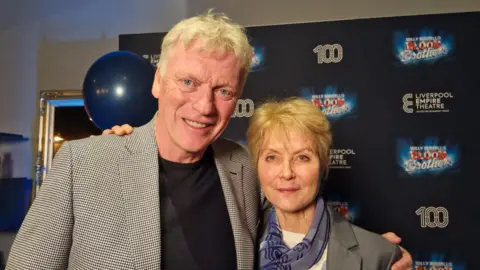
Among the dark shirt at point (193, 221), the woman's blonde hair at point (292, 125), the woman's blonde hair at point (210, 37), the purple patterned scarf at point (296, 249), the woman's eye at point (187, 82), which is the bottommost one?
the purple patterned scarf at point (296, 249)

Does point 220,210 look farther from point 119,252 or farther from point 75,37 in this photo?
point 75,37

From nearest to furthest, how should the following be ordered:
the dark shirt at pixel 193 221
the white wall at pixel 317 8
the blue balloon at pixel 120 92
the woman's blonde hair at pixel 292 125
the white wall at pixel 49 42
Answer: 1. the dark shirt at pixel 193 221
2. the woman's blonde hair at pixel 292 125
3. the blue balloon at pixel 120 92
4. the white wall at pixel 317 8
5. the white wall at pixel 49 42

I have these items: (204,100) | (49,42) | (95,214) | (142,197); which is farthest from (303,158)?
(49,42)

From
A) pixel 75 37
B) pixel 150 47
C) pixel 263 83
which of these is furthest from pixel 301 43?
pixel 75 37

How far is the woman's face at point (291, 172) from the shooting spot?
1.48m

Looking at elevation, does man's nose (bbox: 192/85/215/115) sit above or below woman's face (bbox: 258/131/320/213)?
above

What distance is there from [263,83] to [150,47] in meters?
1.01

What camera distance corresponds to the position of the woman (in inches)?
56.4

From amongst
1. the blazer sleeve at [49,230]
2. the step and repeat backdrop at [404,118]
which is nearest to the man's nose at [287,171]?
the blazer sleeve at [49,230]

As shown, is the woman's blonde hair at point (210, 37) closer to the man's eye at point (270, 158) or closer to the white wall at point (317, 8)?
the man's eye at point (270, 158)

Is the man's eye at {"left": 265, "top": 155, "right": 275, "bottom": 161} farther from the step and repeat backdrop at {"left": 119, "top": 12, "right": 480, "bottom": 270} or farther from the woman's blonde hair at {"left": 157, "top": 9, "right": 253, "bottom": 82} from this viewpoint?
the step and repeat backdrop at {"left": 119, "top": 12, "right": 480, "bottom": 270}

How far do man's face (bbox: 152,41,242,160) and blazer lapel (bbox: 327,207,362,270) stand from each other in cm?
58

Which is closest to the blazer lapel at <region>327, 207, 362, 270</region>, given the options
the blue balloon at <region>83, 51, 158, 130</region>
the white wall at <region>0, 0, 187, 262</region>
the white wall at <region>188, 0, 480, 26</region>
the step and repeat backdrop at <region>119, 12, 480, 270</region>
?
the blue balloon at <region>83, 51, 158, 130</region>

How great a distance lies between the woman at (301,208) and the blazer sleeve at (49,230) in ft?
2.25
